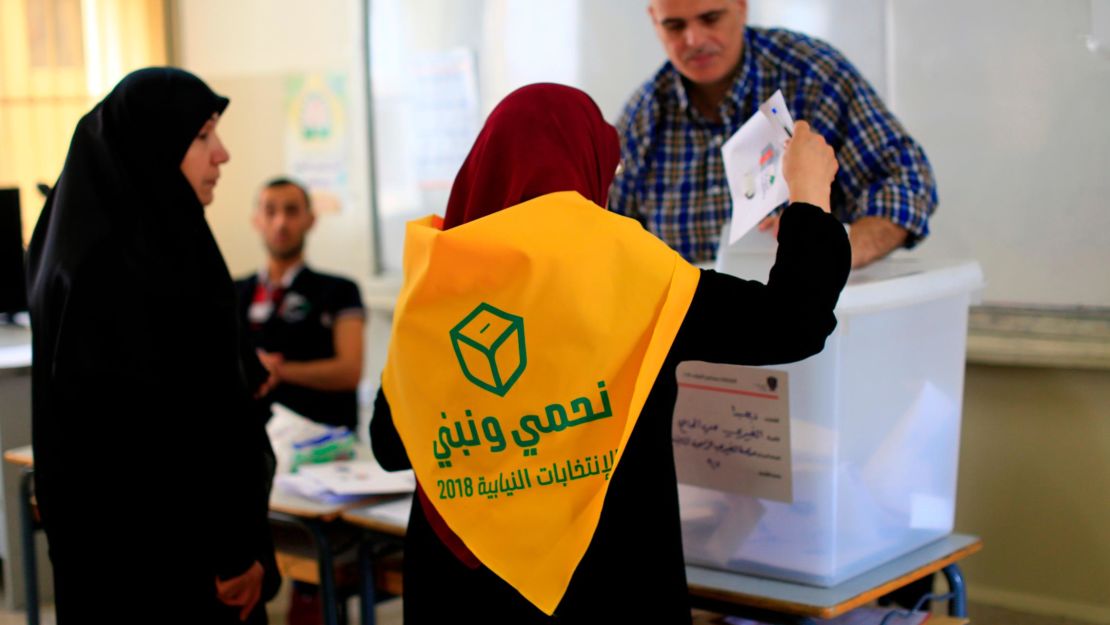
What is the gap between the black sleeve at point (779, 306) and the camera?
1214 millimetres

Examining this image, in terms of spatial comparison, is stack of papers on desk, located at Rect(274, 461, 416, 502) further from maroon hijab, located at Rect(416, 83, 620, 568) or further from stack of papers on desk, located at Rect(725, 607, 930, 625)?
maroon hijab, located at Rect(416, 83, 620, 568)

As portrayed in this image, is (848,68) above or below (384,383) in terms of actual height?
above

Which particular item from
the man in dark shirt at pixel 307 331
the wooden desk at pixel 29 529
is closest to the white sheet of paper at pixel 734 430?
the wooden desk at pixel 29 529

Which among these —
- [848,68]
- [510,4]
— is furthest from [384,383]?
[510,4]

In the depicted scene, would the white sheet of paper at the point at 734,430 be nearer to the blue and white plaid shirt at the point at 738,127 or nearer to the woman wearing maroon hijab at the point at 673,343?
the woman wearing maroon hijab at the point at 673,343

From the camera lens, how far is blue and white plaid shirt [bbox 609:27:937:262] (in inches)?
74.8

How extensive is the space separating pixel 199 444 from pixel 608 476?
2.33 ft

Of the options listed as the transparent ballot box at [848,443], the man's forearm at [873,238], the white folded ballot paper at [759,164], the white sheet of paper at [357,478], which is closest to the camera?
the white folded ballot paper at [759,164]

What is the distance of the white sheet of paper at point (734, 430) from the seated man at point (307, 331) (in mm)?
1991

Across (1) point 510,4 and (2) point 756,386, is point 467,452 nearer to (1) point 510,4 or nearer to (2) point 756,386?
(2) point 756,386

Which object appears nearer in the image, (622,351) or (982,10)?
(622,351)

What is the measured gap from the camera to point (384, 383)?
1415 mm

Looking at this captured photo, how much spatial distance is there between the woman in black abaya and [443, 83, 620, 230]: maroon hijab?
534 mm

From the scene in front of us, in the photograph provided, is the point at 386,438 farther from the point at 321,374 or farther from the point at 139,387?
the point at 321,374
